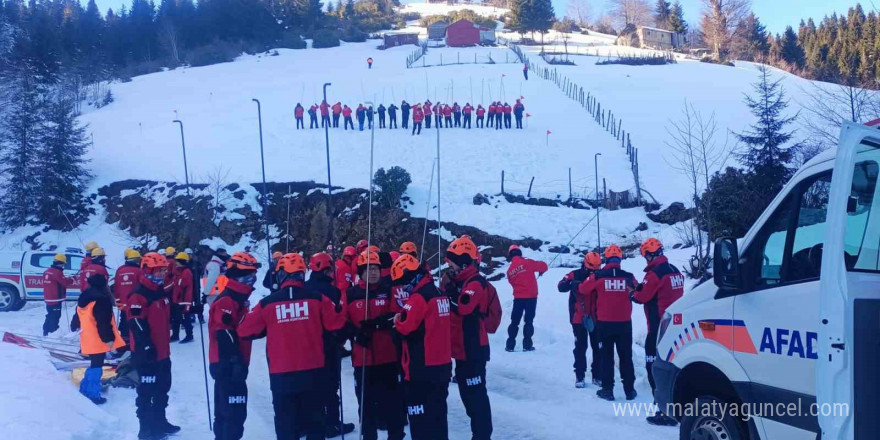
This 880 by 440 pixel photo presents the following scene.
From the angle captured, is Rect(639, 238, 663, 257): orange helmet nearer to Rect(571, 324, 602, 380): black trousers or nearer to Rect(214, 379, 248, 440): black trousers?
Rect(571, 324, 602, 380): black trousers

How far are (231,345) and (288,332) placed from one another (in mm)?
801

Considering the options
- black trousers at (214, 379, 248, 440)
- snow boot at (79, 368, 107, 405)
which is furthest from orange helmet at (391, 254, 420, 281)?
snow boot at (79, 368, 107, 405)

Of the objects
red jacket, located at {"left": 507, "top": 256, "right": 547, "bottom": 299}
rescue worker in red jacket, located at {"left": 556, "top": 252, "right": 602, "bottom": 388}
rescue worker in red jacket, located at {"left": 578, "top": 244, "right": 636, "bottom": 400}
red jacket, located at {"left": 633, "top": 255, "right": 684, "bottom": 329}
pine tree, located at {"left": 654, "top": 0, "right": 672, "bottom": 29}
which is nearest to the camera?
red jacket, located at {"left": 633, "top": 255, "right": 684, "bottom": 329}

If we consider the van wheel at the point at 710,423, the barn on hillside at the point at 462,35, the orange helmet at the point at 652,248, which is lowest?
the van wheel at the point at 710,423

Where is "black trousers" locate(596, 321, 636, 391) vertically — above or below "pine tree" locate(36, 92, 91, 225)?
below

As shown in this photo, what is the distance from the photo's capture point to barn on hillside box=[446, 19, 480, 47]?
69500 mm

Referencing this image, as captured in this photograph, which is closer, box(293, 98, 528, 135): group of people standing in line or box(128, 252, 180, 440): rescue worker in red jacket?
box(128, 252, 180, 440): rescue worker in red jacket

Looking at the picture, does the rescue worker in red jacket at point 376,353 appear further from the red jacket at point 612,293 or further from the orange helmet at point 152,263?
the red jacket at point 612,293

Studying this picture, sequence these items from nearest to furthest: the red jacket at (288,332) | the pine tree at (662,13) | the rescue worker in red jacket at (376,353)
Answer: the red jacket at (288,332) → the rescue worker in red jacket at (376,353) → the pine tree at (662,13)

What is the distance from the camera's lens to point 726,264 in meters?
4.91

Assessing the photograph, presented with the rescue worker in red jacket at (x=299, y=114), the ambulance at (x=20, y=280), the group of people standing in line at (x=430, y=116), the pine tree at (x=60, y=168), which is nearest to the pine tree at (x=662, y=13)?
the group of people standing in line at (x=430, y=116)

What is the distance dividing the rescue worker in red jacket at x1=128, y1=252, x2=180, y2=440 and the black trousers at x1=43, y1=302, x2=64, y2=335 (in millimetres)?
7452

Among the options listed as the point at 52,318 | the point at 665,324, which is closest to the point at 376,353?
the point at 665,324

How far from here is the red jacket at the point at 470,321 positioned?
678 cm
